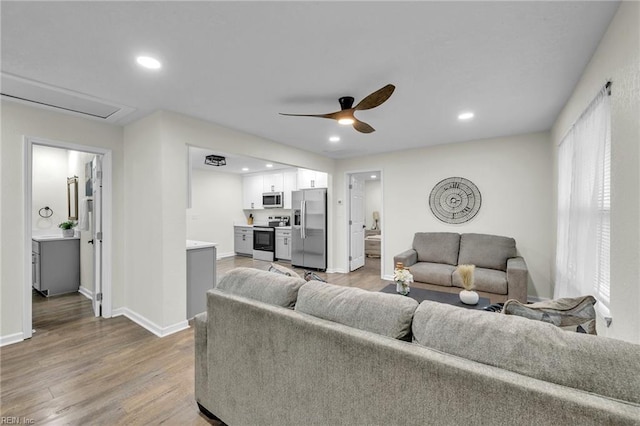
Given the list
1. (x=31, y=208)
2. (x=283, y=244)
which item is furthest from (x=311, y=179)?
(x=31, y=208)

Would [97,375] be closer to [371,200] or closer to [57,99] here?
[57,99]

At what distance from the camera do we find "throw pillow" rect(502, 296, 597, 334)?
1158 mm

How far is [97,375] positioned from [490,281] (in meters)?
4.10

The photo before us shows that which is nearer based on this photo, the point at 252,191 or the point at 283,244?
the point at 283,244

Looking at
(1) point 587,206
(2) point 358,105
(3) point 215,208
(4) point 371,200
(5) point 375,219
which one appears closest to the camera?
(1) point 587,206

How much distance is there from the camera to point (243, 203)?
316 inches

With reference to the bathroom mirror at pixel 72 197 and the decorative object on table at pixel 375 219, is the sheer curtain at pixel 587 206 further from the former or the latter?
the bathroom mirror at pixel 72 197

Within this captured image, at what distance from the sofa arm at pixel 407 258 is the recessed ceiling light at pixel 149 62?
3619 mm

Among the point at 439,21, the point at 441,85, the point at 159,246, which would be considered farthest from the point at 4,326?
the point at 441,85

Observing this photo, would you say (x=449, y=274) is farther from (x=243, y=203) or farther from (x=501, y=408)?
(x=243, y=203)

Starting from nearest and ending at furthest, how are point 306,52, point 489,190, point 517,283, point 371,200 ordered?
point 306,52, point 517,283, point 489,190, point 371,200

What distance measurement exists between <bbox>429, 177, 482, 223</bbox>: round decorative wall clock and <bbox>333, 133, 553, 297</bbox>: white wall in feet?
0.27

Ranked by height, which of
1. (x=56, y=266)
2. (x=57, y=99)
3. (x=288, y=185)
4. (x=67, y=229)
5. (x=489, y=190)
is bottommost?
Answer: (x=56, y=266)

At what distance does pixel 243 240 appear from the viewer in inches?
301
